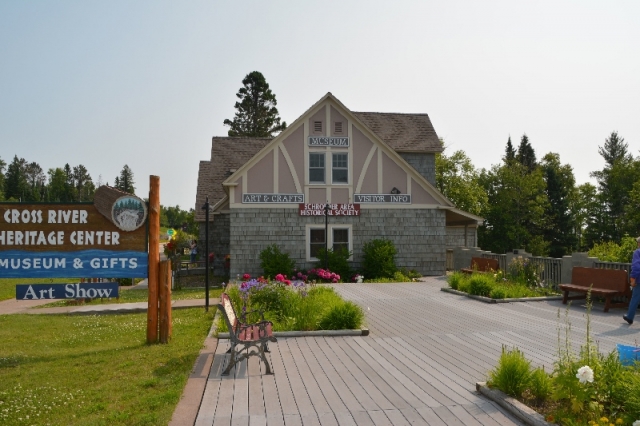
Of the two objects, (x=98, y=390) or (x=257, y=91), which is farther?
(x=257, y=91)

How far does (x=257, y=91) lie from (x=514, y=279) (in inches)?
2070

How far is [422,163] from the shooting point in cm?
2866

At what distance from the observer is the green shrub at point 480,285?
15.3m

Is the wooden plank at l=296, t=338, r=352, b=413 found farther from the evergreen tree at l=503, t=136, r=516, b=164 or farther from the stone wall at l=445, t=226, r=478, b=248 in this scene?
the evergreen tree at l=503, t=136, r=516, b=164

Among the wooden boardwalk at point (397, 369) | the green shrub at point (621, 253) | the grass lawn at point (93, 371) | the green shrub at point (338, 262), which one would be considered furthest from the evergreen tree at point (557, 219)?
the grass lawn at point (93, 371)

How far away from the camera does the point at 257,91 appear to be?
65.2 m

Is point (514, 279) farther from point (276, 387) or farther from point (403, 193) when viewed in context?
point (276, 387)

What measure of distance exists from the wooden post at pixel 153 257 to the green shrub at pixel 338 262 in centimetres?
1272

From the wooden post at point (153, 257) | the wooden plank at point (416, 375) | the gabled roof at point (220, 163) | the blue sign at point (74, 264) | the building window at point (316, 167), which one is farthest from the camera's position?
the gabled roof at point (220, 163)

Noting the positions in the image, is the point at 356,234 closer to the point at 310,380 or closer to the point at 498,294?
the point at 498,294

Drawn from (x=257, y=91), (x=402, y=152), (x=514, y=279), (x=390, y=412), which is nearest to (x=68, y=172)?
(x=257, y=91)

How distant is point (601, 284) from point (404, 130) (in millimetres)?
17437

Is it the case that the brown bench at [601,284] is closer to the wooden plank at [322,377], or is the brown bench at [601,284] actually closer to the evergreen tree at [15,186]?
the wooden plank at [322,377]

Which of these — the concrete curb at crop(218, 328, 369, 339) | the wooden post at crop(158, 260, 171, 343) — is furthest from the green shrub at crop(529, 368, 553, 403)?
the wooden post at crop(158, 260, 171, 343)
